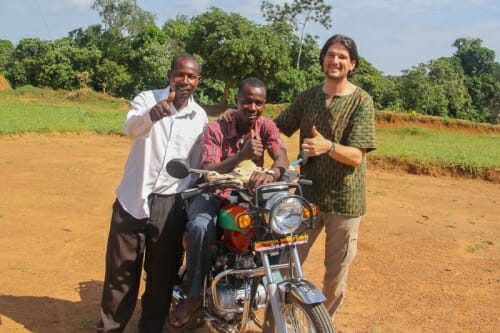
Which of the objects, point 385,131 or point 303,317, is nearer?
point 303,317

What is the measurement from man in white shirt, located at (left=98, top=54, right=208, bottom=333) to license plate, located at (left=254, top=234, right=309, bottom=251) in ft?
2.95

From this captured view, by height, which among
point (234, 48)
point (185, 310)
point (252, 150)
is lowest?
point (185, 310)

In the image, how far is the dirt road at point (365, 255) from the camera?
4.19 meters

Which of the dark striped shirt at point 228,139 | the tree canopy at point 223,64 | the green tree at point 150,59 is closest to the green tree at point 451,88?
the tree canopy at point 223,64

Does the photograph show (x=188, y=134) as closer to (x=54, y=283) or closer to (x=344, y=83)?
(x=344, y=83)

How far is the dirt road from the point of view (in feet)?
13.7

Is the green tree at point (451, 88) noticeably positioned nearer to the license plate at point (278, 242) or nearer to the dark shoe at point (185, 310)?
the dark shoe at point (185, 310)

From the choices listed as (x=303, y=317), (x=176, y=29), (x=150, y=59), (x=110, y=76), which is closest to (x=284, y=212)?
(x=303, y=317)

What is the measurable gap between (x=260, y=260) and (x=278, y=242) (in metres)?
0.34

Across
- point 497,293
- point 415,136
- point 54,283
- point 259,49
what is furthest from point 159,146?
point 259,49

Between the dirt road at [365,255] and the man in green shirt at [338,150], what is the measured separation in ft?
3.02

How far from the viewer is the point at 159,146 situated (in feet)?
10.9

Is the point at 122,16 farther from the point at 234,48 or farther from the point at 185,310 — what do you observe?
the point at 185,310

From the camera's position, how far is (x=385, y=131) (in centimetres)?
2352
